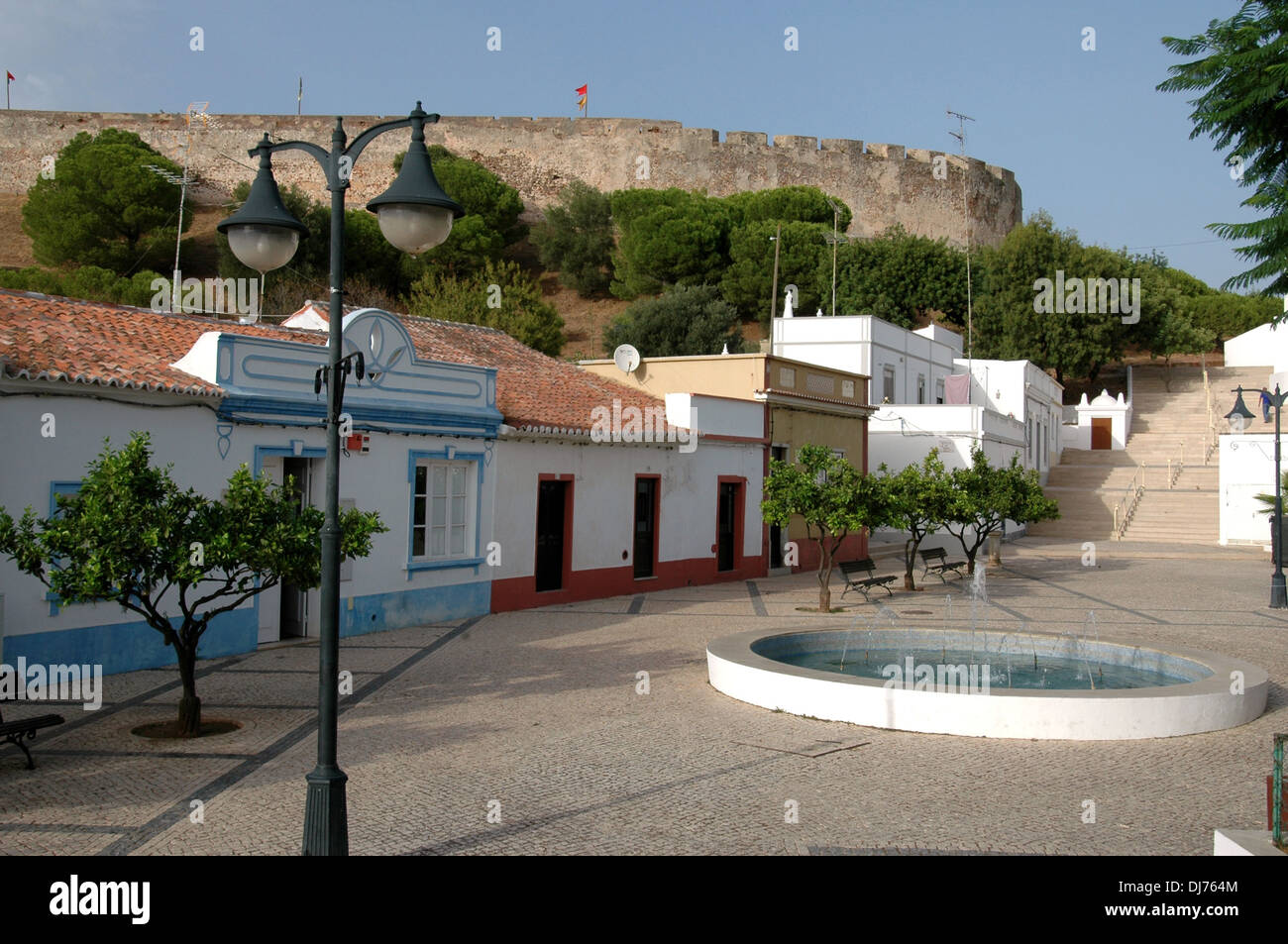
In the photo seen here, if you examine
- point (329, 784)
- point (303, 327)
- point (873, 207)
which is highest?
point (873, 207)

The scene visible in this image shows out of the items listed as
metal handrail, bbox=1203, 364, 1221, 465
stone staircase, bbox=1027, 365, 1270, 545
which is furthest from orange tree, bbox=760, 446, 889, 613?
metal handrail, bbox=1203, 364, 1221, 465

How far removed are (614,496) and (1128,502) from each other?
83.8 feet

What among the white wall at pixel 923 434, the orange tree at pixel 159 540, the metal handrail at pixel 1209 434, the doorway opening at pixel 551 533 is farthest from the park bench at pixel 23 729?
the metal handrail at pixel 1209 434

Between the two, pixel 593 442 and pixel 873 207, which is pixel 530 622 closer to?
pixel 593 442

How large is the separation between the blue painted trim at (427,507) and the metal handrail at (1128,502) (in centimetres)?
2608

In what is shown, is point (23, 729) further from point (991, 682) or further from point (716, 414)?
point (716, 414)

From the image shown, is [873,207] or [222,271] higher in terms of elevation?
[873,207]

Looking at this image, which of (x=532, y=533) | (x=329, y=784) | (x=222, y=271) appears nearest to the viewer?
(x=329, y=784)

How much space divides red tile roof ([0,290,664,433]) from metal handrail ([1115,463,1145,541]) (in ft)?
71.1

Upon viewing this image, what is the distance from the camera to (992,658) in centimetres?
1269

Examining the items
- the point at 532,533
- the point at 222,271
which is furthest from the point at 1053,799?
the point at 222,271

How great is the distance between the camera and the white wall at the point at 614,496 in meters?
17.1
